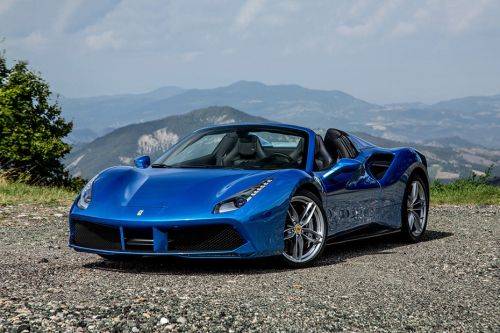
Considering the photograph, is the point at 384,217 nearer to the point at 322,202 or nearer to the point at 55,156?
the point at 322,202

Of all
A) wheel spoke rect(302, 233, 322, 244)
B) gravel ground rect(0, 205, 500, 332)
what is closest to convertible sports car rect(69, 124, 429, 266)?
wheel spoke rect(302, 233, 322, 244)

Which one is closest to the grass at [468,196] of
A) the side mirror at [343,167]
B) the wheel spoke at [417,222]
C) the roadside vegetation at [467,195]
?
the roadside vegetation at [467,195]

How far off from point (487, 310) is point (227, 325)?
1.94 meters

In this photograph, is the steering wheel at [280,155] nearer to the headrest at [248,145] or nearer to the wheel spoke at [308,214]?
the headrest at [248,145]

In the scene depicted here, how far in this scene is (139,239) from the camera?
5887mm

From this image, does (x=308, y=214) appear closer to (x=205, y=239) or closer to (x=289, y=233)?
(x=289, y=233)

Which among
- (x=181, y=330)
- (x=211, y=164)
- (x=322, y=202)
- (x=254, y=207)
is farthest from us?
(x=211, y=164)

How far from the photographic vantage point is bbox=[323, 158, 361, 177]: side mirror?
7165 mm

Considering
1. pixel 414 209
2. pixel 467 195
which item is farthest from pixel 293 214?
pixel 467 195

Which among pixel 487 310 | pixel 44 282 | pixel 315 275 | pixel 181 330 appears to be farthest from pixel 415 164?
pixel 181 330

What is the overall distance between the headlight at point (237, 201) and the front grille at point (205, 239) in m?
0.15

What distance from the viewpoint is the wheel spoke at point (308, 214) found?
6.57 metres

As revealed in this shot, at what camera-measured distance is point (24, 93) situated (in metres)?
38.8

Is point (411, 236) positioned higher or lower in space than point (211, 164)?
lower
